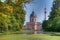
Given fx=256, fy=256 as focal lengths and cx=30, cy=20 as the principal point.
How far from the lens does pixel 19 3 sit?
18.9 m

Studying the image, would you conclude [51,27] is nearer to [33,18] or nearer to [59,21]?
[59,21]

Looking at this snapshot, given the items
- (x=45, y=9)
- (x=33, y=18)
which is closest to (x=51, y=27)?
(x=45, y=9)

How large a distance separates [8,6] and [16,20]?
83.6 ft

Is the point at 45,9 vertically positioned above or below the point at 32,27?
above

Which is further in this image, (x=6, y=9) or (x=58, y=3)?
(x=58, y=3)

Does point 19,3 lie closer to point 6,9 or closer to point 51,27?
point 6,9

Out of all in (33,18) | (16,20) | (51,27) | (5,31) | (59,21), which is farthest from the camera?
(33,18)

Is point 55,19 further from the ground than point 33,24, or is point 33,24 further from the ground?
point 55,19

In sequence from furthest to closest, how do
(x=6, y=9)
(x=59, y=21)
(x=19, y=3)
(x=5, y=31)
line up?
(x=59, y=21), (x=5, y=31), (x=19, y=3), (x=6, y=9)

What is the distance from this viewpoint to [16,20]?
142ft

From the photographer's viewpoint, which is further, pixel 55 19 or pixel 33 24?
pixel 33 24

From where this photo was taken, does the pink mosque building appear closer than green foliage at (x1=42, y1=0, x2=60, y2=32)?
No

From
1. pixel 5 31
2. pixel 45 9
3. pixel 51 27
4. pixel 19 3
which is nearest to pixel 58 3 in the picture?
pixel 51 27

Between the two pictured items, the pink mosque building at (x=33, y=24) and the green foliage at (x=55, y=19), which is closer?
the green foliage at (x=55, y=19)
